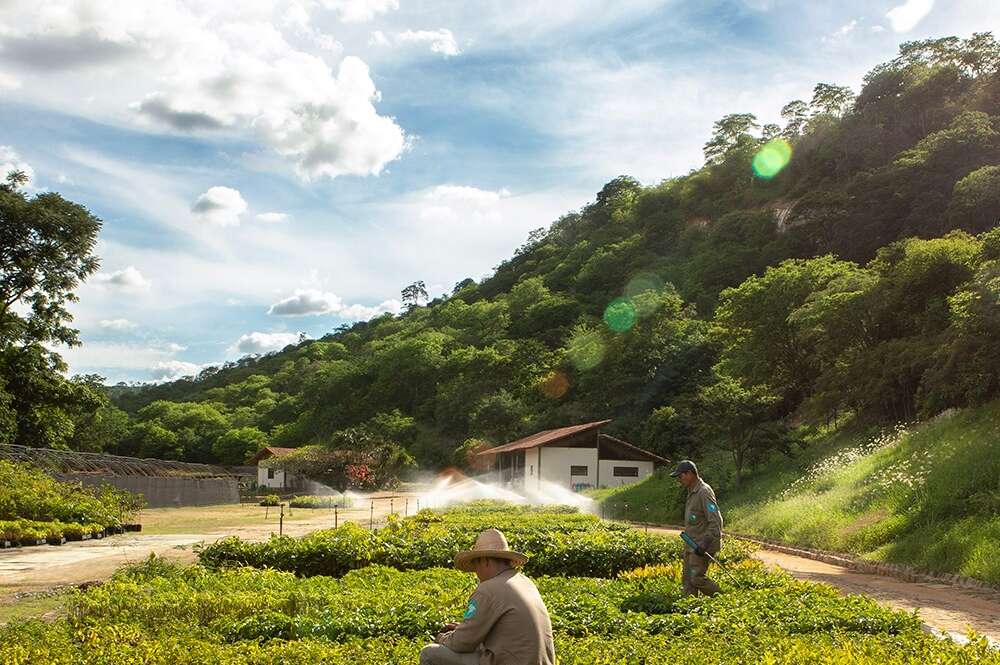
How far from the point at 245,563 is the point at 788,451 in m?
24.5

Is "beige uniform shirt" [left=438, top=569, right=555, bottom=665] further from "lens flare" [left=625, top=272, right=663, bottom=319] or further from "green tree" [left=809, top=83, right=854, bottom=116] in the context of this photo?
"green tree" [left=809, top=83, right=854, bottom=116]

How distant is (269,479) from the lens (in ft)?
259

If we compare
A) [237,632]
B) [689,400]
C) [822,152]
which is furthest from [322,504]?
[822,152]

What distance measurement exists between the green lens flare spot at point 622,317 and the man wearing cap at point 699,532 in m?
59.6

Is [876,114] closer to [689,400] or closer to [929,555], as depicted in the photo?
[689,400]

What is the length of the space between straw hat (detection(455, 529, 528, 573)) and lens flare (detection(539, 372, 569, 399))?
71.8 metres

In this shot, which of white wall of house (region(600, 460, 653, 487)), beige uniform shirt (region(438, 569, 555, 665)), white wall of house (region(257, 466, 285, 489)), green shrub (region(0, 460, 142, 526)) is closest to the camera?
beige uniform shirt (region(438, 569, 555, 665))

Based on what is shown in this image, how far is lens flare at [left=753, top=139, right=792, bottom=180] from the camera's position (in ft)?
358

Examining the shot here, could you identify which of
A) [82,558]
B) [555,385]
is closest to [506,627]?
[82,558]

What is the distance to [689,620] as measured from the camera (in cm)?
880

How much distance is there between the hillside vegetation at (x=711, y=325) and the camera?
35406 millimetres

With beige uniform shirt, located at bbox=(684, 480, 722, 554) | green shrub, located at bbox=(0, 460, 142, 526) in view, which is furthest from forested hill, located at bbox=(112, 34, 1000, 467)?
green shrub, located at bbox=(0, 460, 142, 526)

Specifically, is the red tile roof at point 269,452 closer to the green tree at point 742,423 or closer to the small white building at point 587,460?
the small white building at point 587,460

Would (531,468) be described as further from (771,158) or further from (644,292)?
(771,158)
